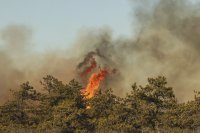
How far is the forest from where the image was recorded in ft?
281

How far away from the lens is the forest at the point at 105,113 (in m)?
85.6

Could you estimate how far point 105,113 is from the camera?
308 feet

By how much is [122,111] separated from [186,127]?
12.5 meters

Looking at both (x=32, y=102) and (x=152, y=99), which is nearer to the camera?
(x=152, y=99)

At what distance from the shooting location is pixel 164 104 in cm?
8719

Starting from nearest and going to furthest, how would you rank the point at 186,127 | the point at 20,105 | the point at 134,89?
the point at 186,127
the point at 134,89
the point at 20,105

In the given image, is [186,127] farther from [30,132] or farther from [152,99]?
[30,132]

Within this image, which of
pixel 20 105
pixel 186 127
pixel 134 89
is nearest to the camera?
pixel 186 127

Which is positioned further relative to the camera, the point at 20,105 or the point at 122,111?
the point at 20,105

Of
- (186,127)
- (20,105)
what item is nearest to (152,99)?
(186,127)

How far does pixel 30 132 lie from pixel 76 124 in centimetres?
948

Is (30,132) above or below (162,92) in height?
below

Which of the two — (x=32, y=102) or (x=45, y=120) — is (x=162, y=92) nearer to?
(x=45, y=120)

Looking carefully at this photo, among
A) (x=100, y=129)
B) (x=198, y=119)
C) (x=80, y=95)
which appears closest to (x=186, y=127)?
(x=198, y=119)
